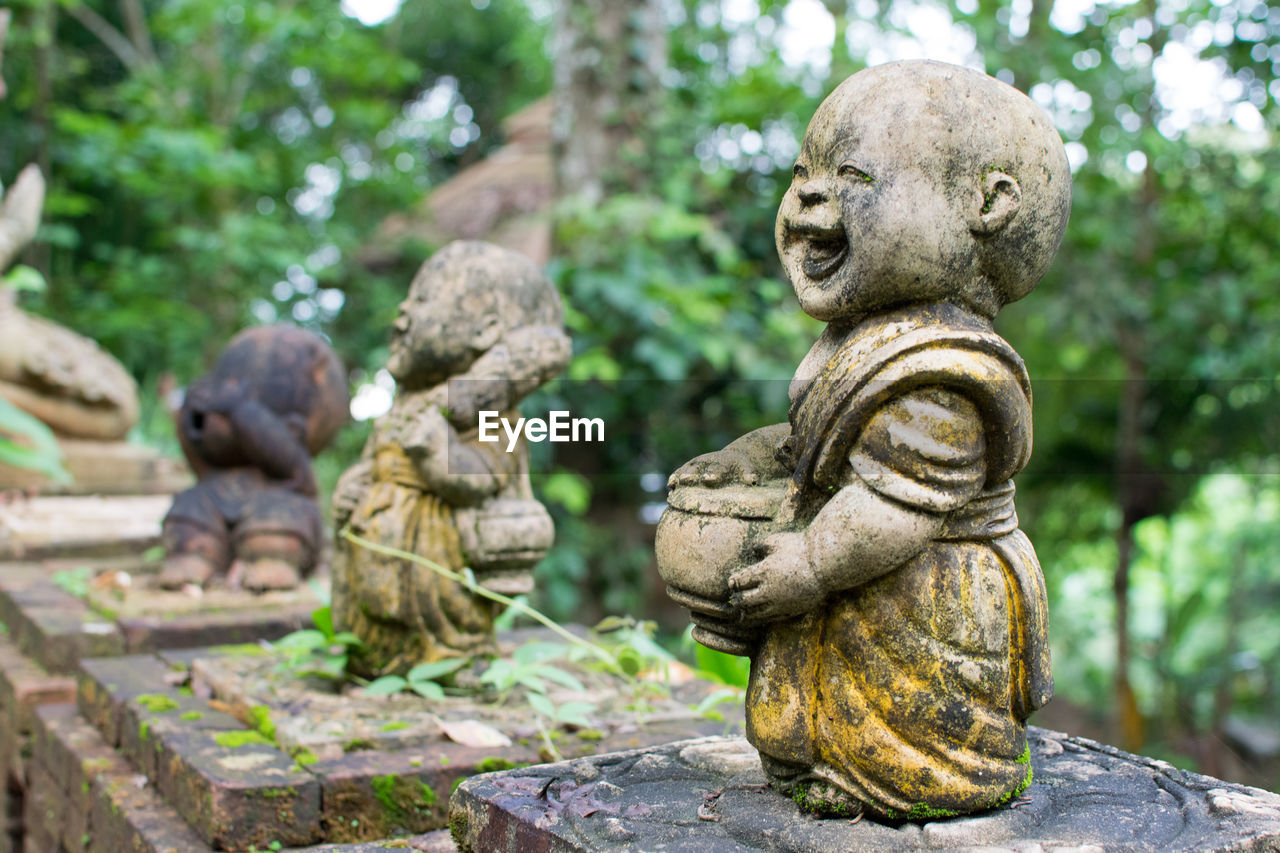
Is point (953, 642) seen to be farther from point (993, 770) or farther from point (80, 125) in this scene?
point (80, 125)

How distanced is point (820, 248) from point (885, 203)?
18cm

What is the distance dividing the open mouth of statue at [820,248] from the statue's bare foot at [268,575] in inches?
141

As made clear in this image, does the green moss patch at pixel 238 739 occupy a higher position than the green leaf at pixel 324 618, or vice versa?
the green leaf at pixel 324 618

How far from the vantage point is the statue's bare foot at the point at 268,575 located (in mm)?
4992

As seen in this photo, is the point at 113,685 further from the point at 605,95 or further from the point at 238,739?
the point at 605,95

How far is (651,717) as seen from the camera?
341 cm

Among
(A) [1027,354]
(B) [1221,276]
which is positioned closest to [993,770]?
(B) [1221,276]

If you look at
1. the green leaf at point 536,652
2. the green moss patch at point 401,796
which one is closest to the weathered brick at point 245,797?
the green moss patch at point 401,796

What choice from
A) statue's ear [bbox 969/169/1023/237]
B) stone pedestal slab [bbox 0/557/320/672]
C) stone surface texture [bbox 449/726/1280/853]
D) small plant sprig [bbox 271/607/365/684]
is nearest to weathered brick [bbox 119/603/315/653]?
stone pedestal slab [bbox 0/557/320/672]

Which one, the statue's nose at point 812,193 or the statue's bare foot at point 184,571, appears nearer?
the statue's nose at point 812,193

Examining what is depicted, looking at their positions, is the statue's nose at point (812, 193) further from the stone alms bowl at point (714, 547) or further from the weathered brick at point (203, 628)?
the weathered brick at point (203, 628)

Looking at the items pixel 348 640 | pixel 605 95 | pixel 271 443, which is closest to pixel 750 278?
pixel 605 95

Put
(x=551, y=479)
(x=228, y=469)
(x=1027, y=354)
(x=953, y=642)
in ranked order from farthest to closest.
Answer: (x=1027, y=354), (x=551, y=479), (x=228, y=469), (x=953, y=642)

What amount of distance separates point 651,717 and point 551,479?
3.02 metres
